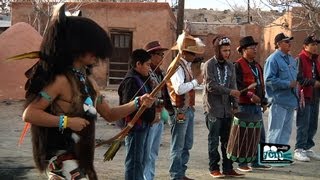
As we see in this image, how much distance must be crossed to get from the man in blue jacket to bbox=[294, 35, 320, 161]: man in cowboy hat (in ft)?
Result: 0.91

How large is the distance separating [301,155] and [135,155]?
3.82 m

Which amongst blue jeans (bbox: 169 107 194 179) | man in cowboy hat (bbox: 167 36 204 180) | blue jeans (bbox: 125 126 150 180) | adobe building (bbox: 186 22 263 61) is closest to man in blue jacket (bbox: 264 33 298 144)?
man in cowboy hat (bbox: 167 36 204 180)

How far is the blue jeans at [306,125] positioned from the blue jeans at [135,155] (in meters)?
3.64

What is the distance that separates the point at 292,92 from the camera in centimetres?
771

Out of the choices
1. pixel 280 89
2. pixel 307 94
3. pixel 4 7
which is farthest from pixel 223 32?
pixel 280 89

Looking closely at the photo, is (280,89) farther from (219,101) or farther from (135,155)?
(135,155)

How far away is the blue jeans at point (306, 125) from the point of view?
809cm

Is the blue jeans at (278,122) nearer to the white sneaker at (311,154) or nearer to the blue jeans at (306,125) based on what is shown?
the blue jeans at (306,125)

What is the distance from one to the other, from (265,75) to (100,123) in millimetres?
5651

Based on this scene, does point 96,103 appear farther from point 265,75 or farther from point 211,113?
point 265,75

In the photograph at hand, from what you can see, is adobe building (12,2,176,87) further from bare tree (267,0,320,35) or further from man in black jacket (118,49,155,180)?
man in black jacket (118,49,155,180)

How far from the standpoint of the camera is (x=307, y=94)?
26.3 ft

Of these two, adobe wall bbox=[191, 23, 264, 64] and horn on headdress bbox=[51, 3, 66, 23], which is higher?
adobe wall bbox=[191, 23, 264, 64]

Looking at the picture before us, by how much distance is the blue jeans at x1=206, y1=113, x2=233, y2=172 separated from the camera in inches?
268
